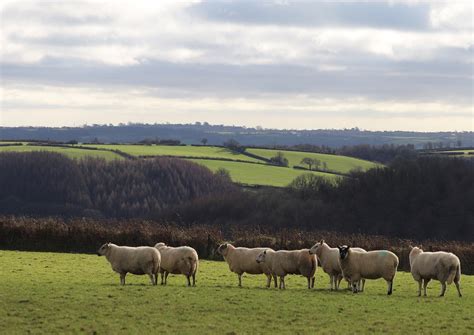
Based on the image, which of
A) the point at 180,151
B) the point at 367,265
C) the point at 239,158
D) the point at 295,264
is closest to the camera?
the point at 367,265

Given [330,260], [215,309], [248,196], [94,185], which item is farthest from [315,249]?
[94,185]

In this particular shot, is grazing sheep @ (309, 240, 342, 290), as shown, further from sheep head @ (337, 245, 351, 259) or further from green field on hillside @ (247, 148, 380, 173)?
green field on hillside @ (247, 148, 380, 173)

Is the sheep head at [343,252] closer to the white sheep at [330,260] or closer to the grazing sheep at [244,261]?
the white sheep at [330,260]

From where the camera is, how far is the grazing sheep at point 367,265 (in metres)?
27.1

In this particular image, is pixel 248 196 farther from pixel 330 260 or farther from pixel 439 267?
pixel 439 267

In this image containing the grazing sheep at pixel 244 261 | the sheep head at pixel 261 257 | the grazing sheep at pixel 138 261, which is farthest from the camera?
the grazing sheep at pixel 244 261

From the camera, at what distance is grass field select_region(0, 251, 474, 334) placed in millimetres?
20359

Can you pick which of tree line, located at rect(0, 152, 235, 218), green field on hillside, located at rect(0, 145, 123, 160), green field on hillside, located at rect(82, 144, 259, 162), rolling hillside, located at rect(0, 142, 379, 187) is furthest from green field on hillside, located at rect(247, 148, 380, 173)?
green field on hillside, located at rect(0, 145, 123, 160)

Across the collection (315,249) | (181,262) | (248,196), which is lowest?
(248,196)

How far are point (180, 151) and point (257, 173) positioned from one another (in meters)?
26.4

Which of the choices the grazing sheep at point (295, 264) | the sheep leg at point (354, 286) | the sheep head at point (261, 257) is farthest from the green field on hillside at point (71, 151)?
the sheep leg at point (354, 286)

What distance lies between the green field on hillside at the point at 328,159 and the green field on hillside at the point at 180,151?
447 centimetres

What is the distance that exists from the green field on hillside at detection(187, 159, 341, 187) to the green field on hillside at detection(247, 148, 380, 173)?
8407 millimetres

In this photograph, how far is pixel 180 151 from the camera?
144 meters
